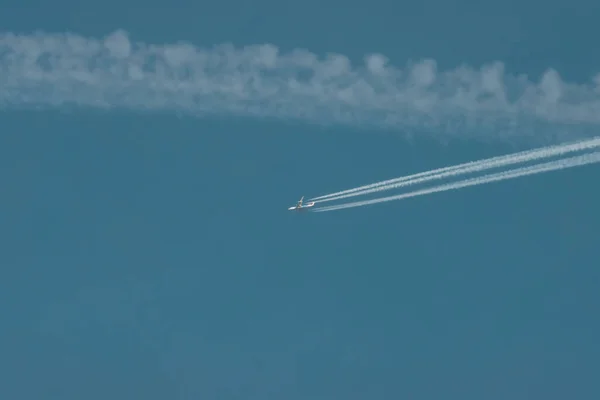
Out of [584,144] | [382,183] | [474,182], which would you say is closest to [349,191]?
[382,183]

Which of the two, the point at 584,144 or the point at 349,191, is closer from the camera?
the point at 584,144

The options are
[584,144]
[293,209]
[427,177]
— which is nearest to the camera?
[584,144]

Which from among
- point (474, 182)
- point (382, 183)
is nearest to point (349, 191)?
point (382, 183)

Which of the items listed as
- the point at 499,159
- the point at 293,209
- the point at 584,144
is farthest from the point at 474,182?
the point at 293,209

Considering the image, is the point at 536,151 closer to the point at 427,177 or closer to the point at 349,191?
the point at 427,177

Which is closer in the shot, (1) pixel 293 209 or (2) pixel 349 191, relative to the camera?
(2) pixel 349 191

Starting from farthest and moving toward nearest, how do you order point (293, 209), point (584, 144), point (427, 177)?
point (293, 209) < point (427, 177) < point (584, 144)

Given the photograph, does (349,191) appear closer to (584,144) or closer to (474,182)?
(474,182)
